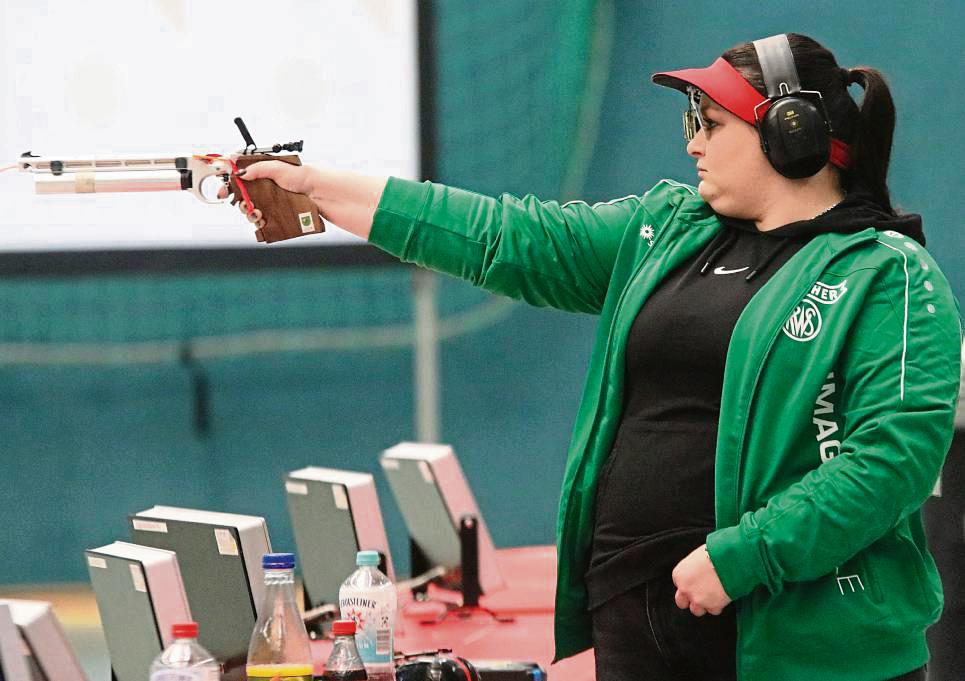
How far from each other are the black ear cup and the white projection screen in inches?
105

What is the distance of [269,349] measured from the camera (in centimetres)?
476

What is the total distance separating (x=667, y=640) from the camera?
1599 mm

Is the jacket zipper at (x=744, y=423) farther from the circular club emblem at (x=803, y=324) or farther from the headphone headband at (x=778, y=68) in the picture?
the headphone headband at (x=778, y=68)

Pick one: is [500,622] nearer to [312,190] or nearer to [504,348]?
[312,190]

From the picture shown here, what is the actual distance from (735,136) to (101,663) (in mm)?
2831

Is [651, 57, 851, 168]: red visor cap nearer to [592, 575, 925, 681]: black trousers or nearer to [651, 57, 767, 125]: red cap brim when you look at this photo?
[651, 57, 767, 125]: red cap brim

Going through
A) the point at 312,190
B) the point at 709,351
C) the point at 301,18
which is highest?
the point at 301,18

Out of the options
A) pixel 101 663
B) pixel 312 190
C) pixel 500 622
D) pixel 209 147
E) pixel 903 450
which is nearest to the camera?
pixel 903 450

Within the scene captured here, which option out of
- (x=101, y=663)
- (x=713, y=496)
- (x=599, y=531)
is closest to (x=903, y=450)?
(x=713, y=496)

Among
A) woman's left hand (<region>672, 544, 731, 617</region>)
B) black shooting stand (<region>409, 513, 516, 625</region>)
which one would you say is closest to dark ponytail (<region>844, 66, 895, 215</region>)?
woman's left hand (<region>672, 544, 731, 617</region>)

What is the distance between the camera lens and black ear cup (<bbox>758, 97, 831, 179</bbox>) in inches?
62.8

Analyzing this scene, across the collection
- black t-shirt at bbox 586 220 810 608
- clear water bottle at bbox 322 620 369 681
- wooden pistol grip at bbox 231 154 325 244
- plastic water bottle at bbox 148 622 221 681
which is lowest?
clear water bottle at bbox 322 620 369 681

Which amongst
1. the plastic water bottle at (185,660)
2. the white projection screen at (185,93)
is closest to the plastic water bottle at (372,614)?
the plastic water bottle at (185,660)

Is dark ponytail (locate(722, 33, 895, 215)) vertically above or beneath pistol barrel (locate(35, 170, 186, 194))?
above
